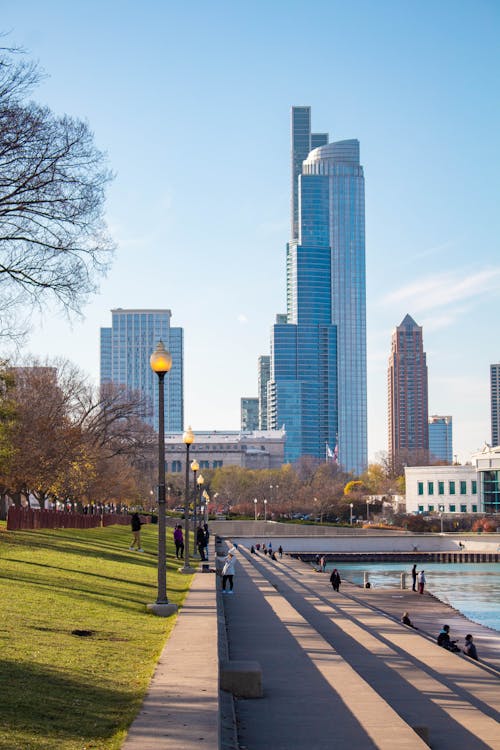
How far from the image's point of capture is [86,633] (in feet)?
59.2

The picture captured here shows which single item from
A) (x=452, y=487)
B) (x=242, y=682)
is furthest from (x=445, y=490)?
(x=242, y=682)

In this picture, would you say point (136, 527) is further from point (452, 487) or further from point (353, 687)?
point (452, 487)

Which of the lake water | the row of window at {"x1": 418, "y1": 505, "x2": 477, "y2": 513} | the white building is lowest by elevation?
the lake water

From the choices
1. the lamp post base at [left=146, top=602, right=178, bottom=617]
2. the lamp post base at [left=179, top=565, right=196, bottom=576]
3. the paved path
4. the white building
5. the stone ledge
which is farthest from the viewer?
the white building

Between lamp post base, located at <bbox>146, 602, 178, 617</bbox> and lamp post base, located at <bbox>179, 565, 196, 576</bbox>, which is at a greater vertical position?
lamp post base, located at <bbox>146, 602, 178, 617</bbox>

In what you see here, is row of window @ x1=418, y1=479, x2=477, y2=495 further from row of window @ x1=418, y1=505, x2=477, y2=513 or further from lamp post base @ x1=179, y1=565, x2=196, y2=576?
lamp post base @ x1=179, y1=565, x2=196, y2=576

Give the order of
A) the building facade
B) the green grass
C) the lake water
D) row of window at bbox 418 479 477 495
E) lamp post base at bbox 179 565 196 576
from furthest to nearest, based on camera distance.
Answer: row of window at bbox 418 479 477 495 < the building facade < the lake water < lamp post base at bbox 179 565 196 576 < the green grass

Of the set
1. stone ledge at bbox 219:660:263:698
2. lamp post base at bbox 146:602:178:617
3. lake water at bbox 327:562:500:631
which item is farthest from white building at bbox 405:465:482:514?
stone ledge at bbox 219:660:263:698

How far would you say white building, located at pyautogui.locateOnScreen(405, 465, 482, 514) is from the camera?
160 metres

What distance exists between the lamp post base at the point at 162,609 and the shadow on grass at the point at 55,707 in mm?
8555

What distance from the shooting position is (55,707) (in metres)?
12.0

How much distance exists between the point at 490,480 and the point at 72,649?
149m

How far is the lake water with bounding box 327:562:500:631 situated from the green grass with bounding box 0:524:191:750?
31.6 metres

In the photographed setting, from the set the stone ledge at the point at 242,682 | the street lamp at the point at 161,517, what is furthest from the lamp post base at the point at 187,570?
the stone ledge at the point at 242,682
